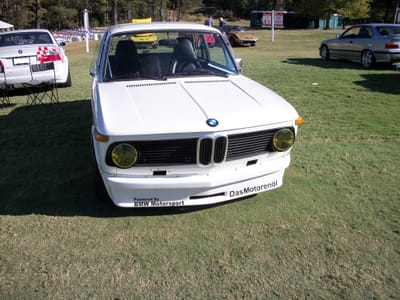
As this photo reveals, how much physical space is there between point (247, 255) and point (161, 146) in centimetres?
112

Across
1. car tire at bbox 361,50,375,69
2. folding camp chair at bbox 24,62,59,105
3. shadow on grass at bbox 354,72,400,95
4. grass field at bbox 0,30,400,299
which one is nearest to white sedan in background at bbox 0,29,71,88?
folding camp chair at bbox 24,62,59,105

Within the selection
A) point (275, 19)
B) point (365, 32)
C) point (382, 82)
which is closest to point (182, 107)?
point (382, 82)

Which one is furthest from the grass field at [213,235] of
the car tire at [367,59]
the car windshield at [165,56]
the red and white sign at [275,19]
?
the red and white sign at [275,19]

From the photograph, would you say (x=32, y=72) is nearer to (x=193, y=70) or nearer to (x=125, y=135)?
(x=193, y=70)

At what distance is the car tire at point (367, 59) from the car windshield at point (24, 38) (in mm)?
9924

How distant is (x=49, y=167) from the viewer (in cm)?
484

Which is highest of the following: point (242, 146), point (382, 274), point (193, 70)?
point (193, 70)

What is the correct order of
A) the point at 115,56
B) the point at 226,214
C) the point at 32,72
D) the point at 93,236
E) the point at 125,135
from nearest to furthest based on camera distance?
the point at 125,135 < the point at 93,236 < the point at 226,214 < the point at 115,56 < the point at 32,72

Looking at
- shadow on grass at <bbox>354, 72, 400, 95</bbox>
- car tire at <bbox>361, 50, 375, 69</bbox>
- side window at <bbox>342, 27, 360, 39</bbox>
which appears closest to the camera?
shadow on grass at <bbox>354, 72, 400, 95</bbox>

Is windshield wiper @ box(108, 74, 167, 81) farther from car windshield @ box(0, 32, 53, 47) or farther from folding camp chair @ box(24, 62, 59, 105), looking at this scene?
car windshield @ box(0, 32, 53, 47)

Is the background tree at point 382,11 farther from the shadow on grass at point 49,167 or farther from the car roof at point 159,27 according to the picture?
the shadow on grass at point 49,167

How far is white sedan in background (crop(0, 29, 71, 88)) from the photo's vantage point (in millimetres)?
8531

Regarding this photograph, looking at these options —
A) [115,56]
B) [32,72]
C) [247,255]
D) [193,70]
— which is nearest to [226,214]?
[247,255]

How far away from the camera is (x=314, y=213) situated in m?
3.75
